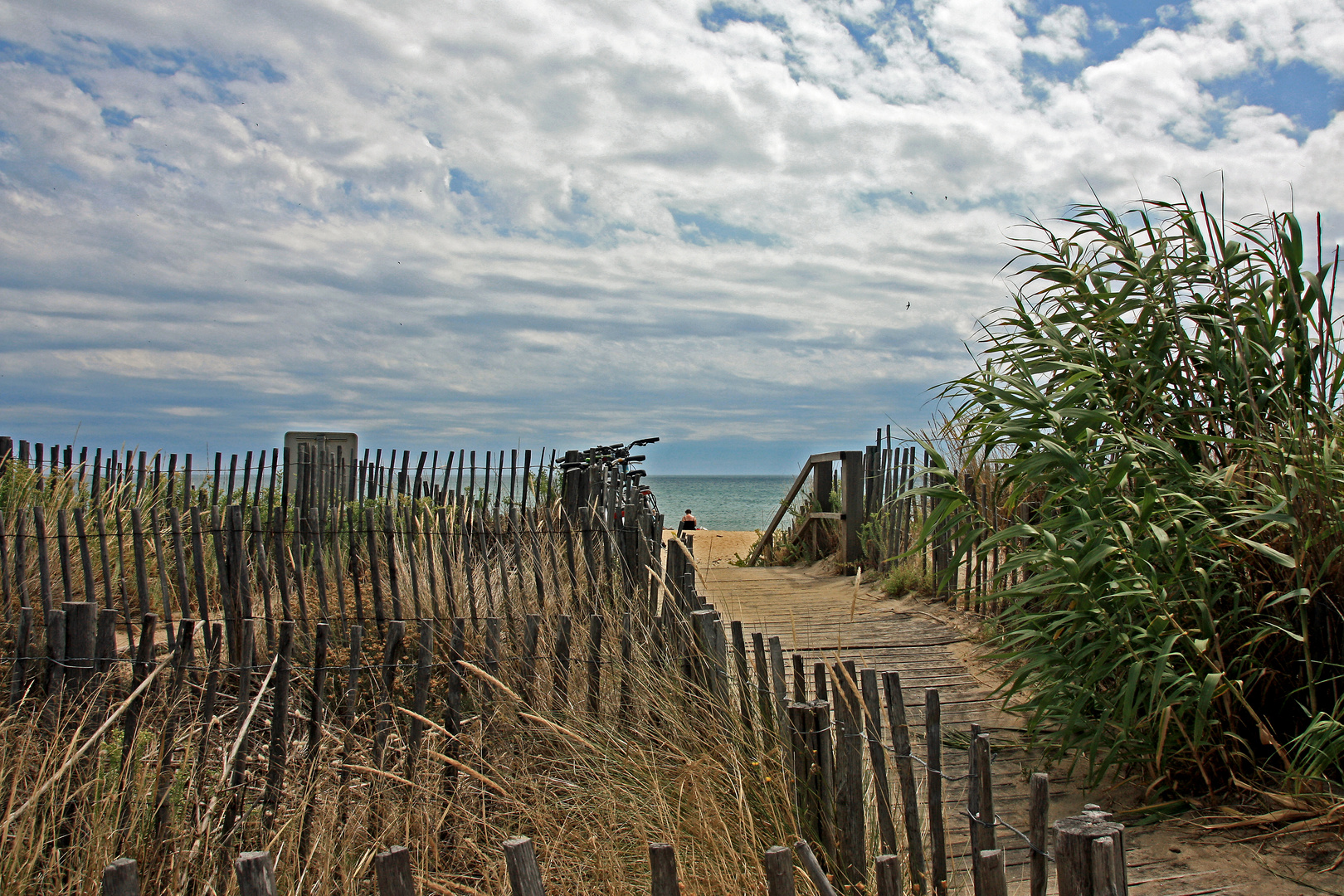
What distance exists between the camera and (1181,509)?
10.7 ft

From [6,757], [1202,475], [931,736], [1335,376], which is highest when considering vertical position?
[1335,376]

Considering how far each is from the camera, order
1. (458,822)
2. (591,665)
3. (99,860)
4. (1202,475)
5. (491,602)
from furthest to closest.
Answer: (491,602)
(591,665)
(1202,475)
(458,822)
(99,860)

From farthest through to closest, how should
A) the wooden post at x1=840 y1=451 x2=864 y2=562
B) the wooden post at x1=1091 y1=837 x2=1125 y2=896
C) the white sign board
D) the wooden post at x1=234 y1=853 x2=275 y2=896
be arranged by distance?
1. the wooden post at x1=840 y1=451 x2=864 y2=562
2. the white sign board
3. the wooden post at x1=234 y1=853 x2=275 y2=896
4. the wooden post at x1=1091 y1=837 x2=1125 y2=896

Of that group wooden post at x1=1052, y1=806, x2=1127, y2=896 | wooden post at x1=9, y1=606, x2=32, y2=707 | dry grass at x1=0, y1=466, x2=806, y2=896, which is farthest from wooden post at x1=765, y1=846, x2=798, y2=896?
wooden post at x1=9, y1=606, x2=32, y2=707

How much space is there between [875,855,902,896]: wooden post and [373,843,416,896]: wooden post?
0.94m

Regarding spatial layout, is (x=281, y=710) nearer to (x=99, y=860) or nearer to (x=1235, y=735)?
(x=99, y=860)

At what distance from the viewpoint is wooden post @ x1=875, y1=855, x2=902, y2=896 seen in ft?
5.58

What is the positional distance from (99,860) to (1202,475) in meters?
4.18

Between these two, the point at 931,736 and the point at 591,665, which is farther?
the point at 591,665

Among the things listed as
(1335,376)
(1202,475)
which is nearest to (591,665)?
(1202,475)

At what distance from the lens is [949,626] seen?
20.3 feet

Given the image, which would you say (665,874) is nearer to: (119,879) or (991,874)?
(991,874)

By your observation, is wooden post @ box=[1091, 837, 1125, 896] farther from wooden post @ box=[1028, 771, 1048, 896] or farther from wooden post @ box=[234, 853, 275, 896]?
wooden post @ box=[234, 853, 275, 896]

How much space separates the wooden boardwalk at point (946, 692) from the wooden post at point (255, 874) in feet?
4.30
